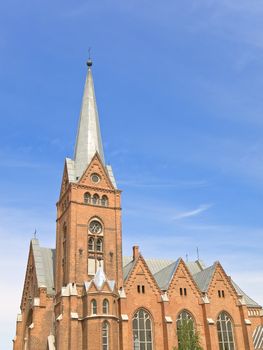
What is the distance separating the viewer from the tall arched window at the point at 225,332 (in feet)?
177

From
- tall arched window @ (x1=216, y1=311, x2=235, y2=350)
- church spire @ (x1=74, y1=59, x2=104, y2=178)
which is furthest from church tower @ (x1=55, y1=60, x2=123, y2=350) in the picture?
tall arched window @ (x1=216, y1=311, x2=235, y2=350)

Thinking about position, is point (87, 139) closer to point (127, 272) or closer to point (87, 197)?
point (87, 197)

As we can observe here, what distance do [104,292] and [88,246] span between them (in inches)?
280

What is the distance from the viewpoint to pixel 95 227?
55.2 meters

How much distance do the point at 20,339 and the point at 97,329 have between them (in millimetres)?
15133

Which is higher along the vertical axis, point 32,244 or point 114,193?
point 114,193

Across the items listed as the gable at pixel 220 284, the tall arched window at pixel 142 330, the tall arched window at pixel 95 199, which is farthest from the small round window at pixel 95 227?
the gable at pixel 220 284

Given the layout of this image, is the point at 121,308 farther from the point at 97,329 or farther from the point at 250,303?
the point at 250,303

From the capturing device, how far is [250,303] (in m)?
61.0

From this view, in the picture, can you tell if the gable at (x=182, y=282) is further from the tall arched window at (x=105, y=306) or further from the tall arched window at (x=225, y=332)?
the tall arched window at (x=105, y=306)

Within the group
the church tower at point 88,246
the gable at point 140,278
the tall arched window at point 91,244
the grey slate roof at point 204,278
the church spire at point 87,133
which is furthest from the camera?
the church spire at point 87,133

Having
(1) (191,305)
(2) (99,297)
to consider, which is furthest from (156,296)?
(2) (99,297)

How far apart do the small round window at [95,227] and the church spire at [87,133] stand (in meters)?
6.40

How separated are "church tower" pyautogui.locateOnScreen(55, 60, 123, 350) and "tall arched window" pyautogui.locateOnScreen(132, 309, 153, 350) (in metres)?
3.23
